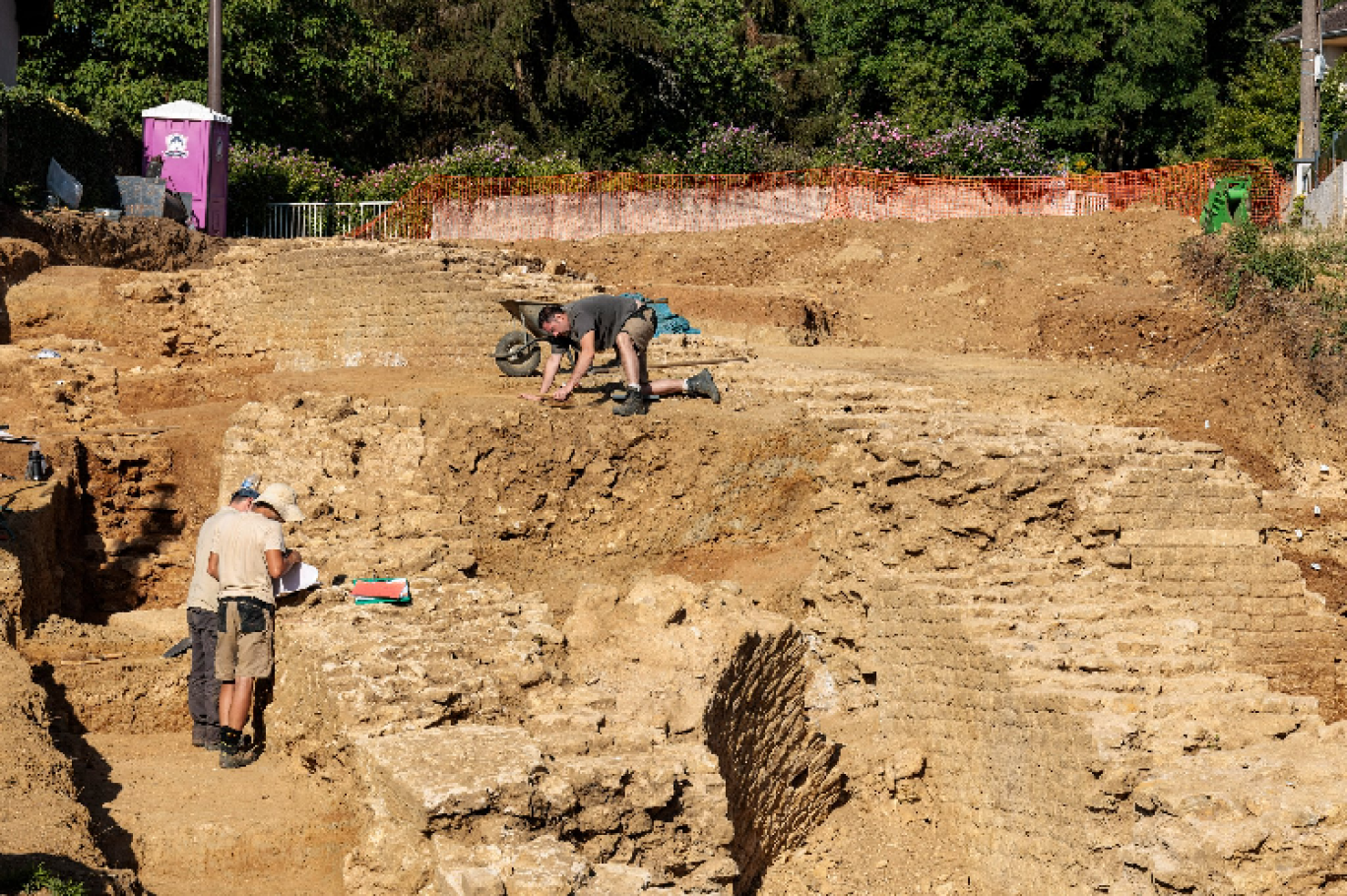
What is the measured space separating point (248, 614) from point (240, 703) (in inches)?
17.8

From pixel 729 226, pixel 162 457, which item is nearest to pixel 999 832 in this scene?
pixel 162 457

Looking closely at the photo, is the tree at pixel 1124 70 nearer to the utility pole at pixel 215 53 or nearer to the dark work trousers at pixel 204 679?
the utility pole at pixel 215 53

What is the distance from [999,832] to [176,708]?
490 centimetres

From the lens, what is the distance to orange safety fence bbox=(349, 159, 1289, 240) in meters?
24.2

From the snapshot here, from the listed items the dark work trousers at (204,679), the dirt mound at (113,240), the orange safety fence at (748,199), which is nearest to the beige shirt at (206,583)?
the dark work trousers at (204,679)

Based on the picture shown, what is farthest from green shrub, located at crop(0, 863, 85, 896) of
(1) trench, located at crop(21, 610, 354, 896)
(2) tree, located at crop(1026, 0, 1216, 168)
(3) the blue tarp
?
(2) tree, located at crop(1026, 0, 1216, 168)

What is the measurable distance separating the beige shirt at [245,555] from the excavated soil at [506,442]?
36.0 inches

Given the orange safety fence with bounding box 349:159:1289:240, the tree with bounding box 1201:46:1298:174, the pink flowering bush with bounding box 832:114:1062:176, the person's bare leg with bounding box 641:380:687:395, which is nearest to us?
the person's bare leg with bounding box 641:380:687:395

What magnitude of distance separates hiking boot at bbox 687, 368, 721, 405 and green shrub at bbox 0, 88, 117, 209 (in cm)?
870

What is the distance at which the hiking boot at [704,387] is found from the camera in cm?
1276

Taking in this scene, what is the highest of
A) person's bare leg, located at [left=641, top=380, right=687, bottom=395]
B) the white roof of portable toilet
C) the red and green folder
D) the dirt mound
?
the white roof of portable toilet

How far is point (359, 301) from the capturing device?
1584 cm

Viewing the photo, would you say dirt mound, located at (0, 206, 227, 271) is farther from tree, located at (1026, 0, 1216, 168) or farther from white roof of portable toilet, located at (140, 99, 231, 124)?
tree, located at (1026, 0, 1216, 168)

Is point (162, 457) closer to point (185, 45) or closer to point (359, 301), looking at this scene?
point (359, 301)
